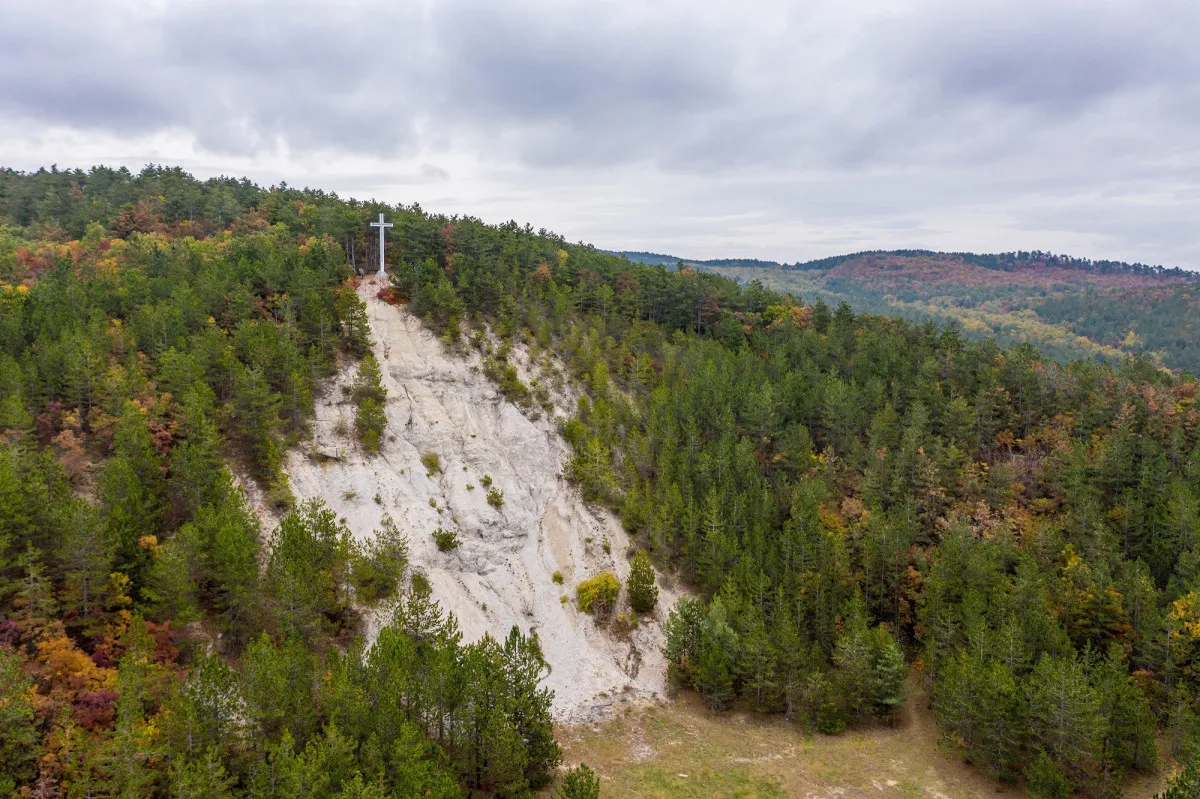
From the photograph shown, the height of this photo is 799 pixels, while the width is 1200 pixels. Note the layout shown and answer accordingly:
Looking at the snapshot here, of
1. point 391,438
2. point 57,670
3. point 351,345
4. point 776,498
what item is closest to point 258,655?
point 57,670

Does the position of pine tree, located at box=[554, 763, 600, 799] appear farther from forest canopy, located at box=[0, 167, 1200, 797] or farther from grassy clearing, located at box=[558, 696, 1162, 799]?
grassy clearing, located at box=[558, 696, 1162, 799]

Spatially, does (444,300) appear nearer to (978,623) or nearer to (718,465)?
(718,465)

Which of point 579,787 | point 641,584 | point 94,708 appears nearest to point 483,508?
point 641,584

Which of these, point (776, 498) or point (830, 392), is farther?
point (830, 392)

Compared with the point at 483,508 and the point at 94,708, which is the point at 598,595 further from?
the point at 94,708

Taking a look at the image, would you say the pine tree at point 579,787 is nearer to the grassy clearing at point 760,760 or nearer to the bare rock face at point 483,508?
the grassy clearing at point 760,760

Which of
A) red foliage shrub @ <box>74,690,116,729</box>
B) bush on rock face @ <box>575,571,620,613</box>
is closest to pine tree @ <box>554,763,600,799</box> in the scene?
bush on rock face @ <box>575,571,620,613</box>
